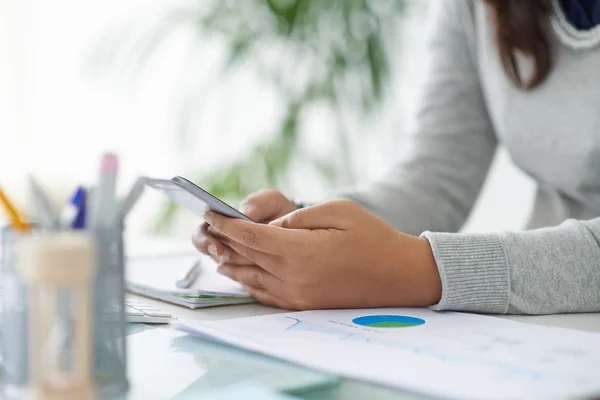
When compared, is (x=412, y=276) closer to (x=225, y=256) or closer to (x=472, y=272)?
(x=472, y=272)

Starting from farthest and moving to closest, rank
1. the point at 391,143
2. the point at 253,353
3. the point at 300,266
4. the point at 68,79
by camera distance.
→ the point at 68,79
the point at 391,143
the point at 300,266
the point at 253,353

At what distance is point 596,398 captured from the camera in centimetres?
41

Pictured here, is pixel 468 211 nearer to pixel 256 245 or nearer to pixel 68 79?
pixel 256 245

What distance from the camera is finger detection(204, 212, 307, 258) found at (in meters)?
0.64

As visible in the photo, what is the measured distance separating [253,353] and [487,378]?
169 millimetres

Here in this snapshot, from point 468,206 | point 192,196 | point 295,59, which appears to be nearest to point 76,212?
point 192,196

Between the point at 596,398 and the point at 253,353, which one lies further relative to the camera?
the point at 253,353

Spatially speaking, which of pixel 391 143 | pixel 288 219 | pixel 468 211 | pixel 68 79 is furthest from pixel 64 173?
pixel 288 219

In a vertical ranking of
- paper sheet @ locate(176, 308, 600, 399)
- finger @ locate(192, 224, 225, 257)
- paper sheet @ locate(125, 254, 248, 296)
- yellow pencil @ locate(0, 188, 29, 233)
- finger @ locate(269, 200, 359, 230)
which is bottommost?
paper sheet @ locate(125, 254, 248, 296)

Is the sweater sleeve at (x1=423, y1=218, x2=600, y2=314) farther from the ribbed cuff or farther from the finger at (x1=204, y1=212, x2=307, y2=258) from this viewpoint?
the finger at (x1=204, y1=212, x2=307, y2=258)

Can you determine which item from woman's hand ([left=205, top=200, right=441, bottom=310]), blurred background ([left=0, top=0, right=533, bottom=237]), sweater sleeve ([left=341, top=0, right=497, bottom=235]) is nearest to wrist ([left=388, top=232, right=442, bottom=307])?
woman's hand ([left=205, top=200, right=441, bottom=310])

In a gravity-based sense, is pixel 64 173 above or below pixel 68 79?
below

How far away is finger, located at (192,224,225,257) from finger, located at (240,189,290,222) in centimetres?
6

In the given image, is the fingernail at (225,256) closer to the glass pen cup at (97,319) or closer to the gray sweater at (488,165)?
the gray sweater at (488,165)
